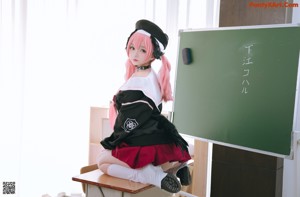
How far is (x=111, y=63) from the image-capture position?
11.0 feet

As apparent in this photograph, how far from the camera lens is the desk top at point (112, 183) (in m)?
1.99

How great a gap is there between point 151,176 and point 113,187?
7.9 inches

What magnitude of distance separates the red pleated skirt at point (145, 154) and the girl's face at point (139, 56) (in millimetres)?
453

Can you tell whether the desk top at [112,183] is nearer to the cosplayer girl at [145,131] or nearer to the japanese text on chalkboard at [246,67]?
the cosplayer girl at [145,131]

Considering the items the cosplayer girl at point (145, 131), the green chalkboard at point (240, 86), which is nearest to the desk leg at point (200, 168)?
the green chalkboard at point (240, 86)

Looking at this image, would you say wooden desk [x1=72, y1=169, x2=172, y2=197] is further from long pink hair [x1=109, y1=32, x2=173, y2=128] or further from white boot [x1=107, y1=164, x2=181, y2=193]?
long pink hair [x1=109, y1=32, x2=173, y2=128]

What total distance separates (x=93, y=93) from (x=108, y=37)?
0.48 m

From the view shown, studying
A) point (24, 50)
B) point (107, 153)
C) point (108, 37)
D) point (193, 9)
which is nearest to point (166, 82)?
Result: point (107, 153)

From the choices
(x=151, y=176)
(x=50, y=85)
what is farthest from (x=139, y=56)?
(x=50, y=85)

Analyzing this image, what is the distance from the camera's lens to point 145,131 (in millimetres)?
2127

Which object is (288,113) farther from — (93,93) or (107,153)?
(93,93)

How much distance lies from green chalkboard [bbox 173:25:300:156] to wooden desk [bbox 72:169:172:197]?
1.76ft

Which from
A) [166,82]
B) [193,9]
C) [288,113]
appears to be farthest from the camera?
[193,9]

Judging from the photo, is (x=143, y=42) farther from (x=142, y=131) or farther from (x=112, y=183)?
(x=112, y=183)
